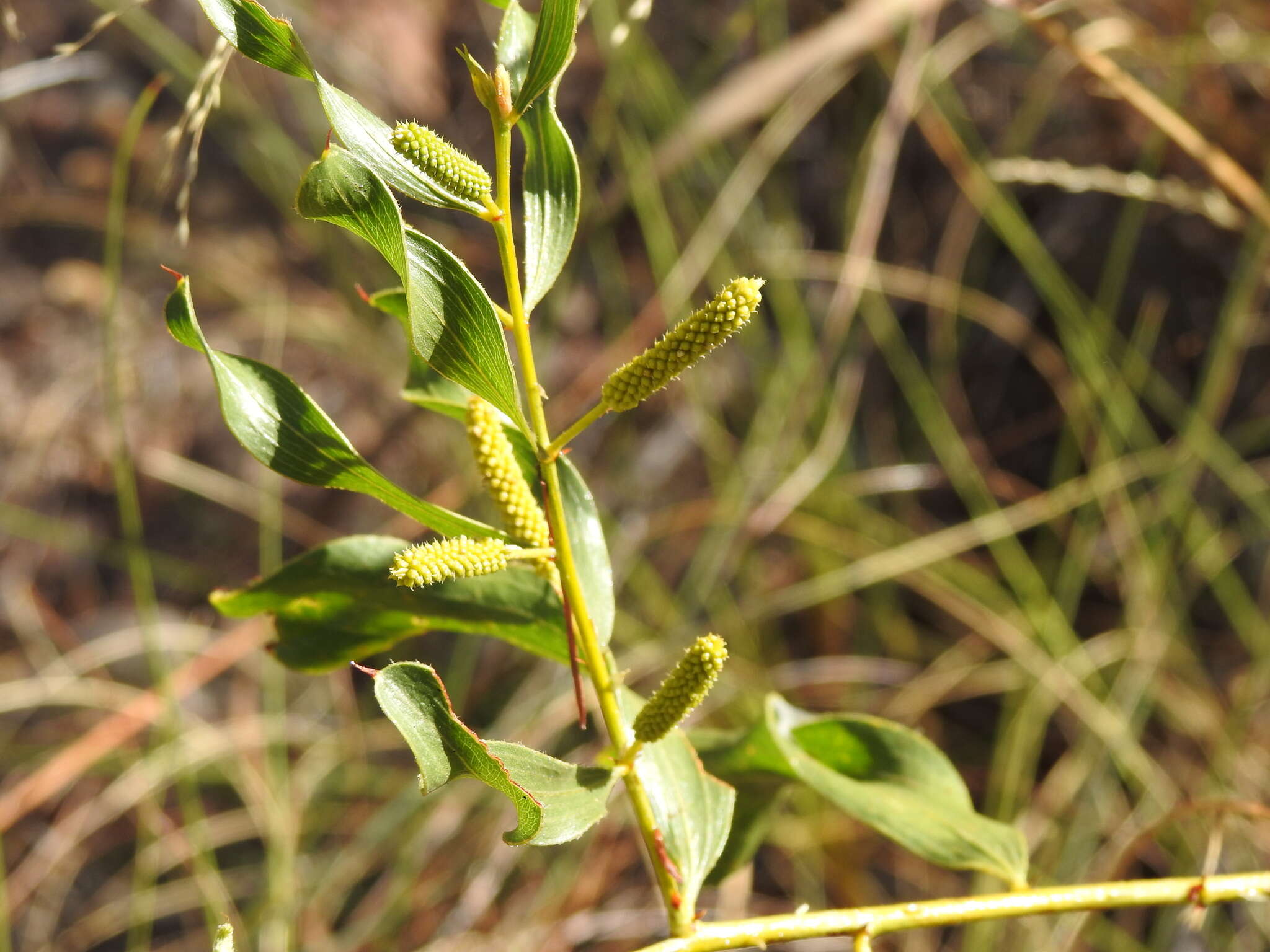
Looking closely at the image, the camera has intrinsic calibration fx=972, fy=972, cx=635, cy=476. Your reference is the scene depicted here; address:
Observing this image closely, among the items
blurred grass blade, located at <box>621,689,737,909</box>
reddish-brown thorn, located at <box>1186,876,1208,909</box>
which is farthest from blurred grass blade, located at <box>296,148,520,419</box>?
reddish-brown thorn, located at <box>1186,876,1208,909</box>

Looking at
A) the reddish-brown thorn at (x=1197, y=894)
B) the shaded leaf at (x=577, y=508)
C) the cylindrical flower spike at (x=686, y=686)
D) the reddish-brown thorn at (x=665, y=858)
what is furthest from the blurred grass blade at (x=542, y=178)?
the reddish-brown thorn at (x=1197, y=894)

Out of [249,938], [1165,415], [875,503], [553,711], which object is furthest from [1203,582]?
[249,938]

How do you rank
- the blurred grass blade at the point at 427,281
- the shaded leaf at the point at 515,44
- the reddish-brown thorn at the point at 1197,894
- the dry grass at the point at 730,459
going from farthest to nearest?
the dry grass at the point at 730,459
the reddish-brown thorn at the point at 1197,894
the shaded leaf at the point at 515,44
the blurred grass blade at the point at 427,281

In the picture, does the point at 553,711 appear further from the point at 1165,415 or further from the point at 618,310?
the point at 1165,415

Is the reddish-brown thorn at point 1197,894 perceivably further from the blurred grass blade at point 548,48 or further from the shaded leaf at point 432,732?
the blurred grass blade at point 548,48

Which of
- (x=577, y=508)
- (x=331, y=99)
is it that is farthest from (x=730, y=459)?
(x=331, y=99)

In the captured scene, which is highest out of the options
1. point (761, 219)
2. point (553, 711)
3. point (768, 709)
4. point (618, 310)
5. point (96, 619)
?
point (761, 219)

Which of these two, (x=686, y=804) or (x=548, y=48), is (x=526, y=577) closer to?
(x=686, y=804)
